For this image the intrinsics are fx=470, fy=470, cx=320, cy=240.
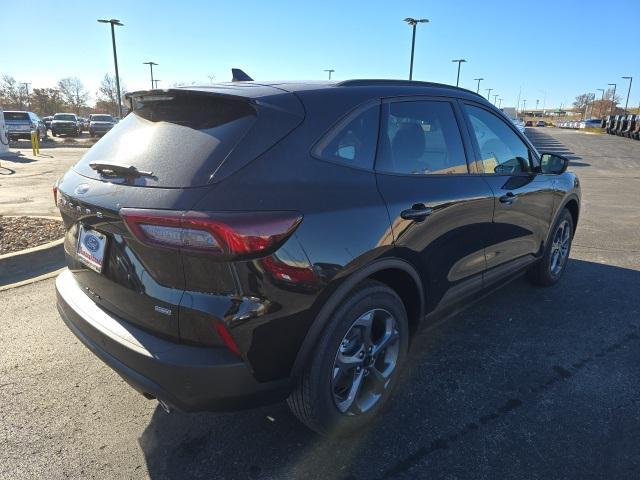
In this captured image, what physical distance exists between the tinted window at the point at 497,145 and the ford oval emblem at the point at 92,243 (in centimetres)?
251

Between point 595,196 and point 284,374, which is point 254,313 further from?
point 595,196

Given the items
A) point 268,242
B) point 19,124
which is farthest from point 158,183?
point 19,124

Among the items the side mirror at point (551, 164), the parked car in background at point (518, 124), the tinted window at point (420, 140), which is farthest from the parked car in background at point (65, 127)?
the tinted window at point (420, 140)

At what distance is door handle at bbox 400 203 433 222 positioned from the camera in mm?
2494

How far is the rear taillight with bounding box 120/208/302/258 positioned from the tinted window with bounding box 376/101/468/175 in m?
0.84

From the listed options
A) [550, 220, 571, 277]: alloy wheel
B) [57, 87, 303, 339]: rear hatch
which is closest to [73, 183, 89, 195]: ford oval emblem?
[57, 87, 303, 339]: rear hatch

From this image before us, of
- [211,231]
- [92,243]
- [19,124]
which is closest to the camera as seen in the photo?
[211,231]

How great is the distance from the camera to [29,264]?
15.9 ft

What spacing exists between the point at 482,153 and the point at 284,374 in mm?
2190

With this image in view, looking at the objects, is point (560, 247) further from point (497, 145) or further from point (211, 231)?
point (211, 231)

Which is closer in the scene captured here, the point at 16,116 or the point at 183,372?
the point at 183,372

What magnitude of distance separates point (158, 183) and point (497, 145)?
8.69 ft

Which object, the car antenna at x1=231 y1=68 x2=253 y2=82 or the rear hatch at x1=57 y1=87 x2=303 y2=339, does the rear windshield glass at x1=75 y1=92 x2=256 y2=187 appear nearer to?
the rear hatch at x1=57 y1=87 x2=303 y2=339

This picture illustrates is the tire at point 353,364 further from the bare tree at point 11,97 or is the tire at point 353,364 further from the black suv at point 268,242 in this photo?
the bare tree at point 11,97
